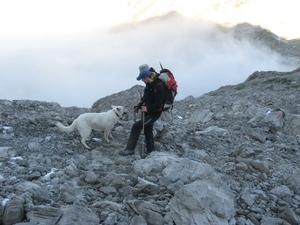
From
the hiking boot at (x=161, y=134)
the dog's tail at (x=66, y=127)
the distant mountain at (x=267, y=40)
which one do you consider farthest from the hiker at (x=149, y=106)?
the distant mountain at (x=267, y=40)

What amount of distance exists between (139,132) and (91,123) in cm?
135

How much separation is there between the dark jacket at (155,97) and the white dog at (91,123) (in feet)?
3.90

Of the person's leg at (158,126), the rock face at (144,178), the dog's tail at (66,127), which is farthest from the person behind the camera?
the person's leg at (158,126)

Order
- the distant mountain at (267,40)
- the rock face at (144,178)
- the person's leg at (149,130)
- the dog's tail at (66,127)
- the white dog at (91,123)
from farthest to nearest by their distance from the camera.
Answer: the distant mountain at (267,40) → the dog's tail at (66,127) → the white dog at (91,123) → the person's leg at (149,130) → the rock face at (144,178)

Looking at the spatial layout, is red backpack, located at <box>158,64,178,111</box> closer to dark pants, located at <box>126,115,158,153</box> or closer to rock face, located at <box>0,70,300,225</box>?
dark pants, located at <box>126,115,158,153</box>

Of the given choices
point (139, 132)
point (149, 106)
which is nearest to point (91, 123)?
point (139, 132)

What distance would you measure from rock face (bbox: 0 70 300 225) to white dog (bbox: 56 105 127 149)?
1.15 ft

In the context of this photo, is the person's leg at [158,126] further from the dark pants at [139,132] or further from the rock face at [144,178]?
the dark pants at [139,132]

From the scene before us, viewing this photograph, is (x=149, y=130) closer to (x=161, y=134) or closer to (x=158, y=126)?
(x=158, y=126)

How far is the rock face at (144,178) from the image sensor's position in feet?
18.4

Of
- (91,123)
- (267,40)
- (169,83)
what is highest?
(267,40)

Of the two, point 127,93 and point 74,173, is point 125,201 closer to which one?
point 74,173

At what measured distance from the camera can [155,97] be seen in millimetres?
8117

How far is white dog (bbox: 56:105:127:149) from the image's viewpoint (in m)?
8.88
